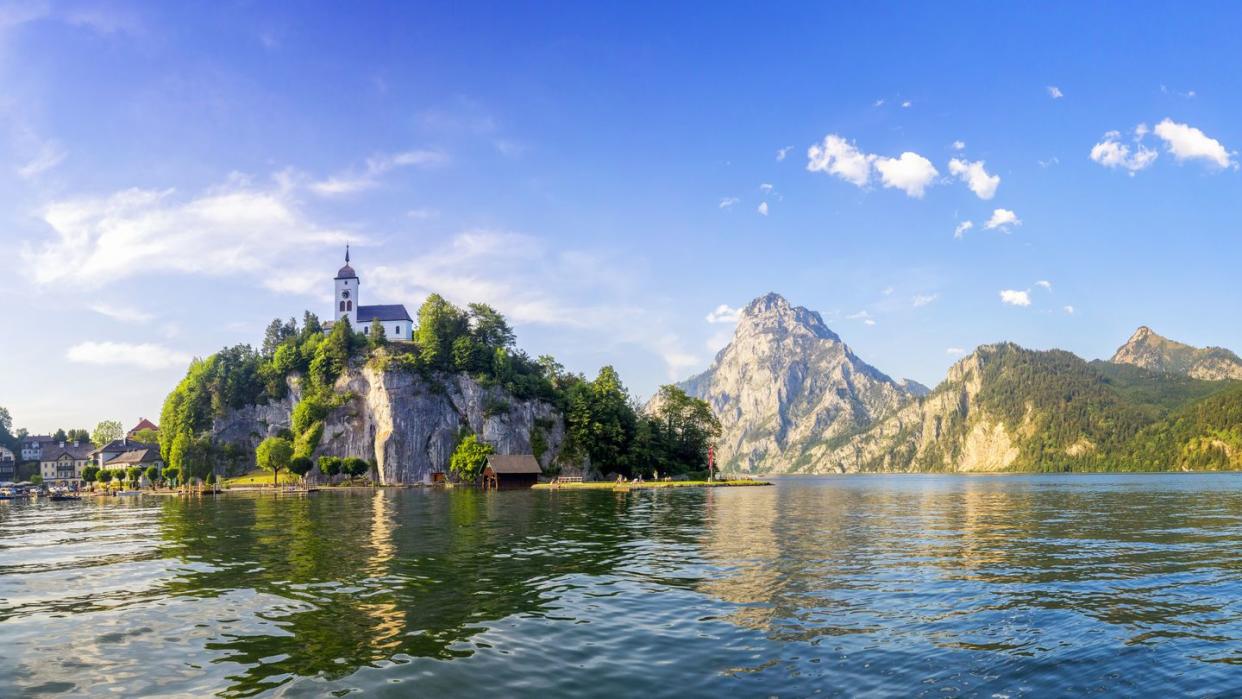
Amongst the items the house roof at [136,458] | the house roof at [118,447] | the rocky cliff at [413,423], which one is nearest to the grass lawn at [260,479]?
the rocky cliff at [413,423]

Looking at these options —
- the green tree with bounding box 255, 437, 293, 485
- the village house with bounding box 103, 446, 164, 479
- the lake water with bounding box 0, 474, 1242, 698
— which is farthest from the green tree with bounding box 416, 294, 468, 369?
the lake water with bounding box 0, 474, 1242, 698

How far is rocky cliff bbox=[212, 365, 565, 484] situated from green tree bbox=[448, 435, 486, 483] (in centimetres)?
1213

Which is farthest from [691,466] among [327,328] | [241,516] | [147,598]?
[147,598]

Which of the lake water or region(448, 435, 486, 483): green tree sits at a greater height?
the lake water

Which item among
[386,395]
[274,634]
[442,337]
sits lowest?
[274,634]

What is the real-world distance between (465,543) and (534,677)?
2542 cm

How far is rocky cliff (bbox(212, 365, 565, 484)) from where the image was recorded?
167875 millimetres

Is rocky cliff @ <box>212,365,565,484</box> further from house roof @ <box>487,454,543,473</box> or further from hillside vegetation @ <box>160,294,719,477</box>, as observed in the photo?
house roof @ <box>487,454,543,473</box>

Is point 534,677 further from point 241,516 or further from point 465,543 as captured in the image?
point 241,516

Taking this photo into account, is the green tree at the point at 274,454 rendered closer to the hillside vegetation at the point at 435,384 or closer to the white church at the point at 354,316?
the hillside vegetation at the point at 435,384

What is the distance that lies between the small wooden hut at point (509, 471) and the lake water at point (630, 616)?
298 ft

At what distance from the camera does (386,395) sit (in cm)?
17075

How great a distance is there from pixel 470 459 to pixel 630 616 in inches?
5220

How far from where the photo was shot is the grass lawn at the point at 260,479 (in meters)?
152
